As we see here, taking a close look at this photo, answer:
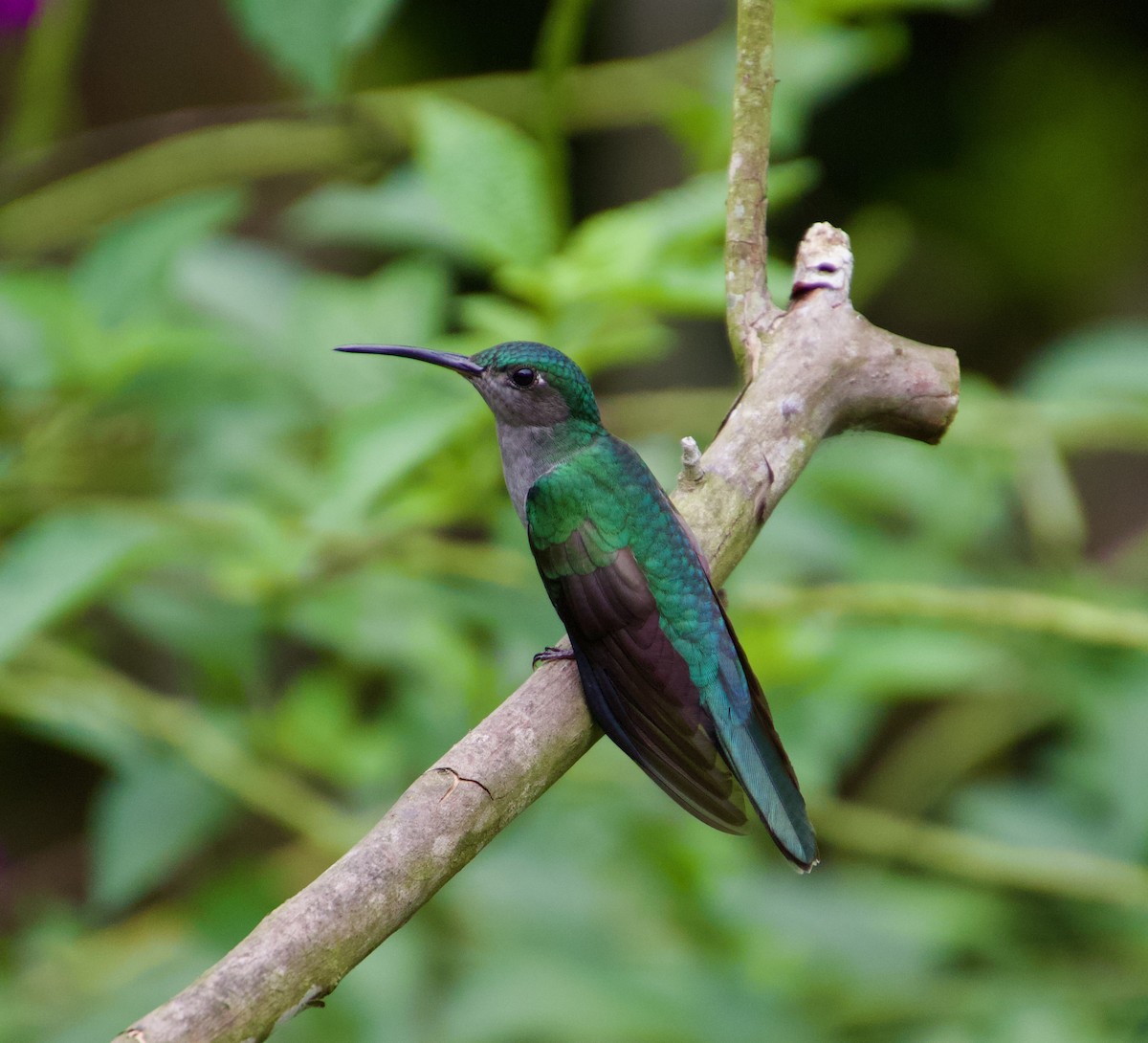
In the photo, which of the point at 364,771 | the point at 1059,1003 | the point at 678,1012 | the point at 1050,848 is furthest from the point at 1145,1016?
the point at 364,771

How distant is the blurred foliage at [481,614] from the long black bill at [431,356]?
8 centimetres

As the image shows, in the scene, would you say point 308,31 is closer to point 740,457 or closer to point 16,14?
point 740,457

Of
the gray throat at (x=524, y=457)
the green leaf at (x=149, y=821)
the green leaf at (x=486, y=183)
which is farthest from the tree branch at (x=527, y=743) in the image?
the green leaf at (x=149, y=821)

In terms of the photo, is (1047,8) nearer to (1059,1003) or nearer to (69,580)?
(1059,1003)

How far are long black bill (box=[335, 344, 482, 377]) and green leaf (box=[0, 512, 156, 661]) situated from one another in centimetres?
47

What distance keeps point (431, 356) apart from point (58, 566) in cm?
70

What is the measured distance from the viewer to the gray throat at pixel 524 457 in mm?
2336

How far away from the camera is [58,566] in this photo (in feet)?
7.25

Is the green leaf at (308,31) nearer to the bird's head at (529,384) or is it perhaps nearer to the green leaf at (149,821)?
the bird's head at (529,384)

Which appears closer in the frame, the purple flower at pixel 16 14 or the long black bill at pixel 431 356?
the long black bill at pixel 431 356

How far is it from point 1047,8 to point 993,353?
176 centimetres

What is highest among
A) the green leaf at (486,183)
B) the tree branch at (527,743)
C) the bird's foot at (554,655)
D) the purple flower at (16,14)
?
the purple flower at (16,14)

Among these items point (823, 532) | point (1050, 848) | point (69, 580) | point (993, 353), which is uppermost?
point (69, 580)

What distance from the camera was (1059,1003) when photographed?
9.91 feet
